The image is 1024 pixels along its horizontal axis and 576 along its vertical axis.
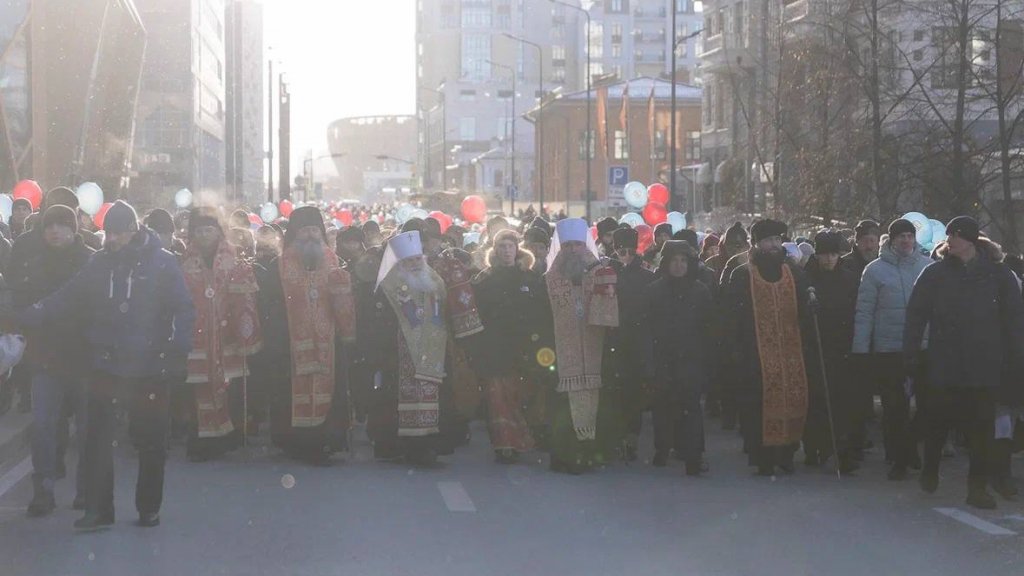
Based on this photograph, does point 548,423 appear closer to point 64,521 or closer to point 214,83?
point 64,521

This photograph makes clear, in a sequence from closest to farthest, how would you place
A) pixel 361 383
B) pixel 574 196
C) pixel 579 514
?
pixel 579 514
pixel 361 383
pixel 574 196

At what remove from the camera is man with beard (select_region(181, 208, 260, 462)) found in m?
12.7

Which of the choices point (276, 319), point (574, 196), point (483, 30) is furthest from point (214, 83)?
point (276, 319)

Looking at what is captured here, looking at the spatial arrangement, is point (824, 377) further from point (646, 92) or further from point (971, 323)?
point (646, 92)

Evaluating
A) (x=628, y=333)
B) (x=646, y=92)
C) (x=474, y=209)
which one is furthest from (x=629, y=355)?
(x=646, y=92)

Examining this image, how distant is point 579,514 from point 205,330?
3.86 meters

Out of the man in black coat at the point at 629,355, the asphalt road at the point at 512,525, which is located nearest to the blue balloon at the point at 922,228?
the asphalt road at the point at 512,525

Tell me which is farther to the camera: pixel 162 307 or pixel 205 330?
pixel 205 330

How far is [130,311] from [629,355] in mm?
4508

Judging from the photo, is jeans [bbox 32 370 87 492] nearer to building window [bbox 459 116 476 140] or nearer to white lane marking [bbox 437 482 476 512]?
white lane marking [bbox 437 482 476 512]

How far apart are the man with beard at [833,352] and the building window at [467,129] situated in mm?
151902

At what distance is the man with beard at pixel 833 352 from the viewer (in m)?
12.5

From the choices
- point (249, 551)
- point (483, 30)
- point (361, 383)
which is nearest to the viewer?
point (249, 551)

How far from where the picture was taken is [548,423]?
12789mm
